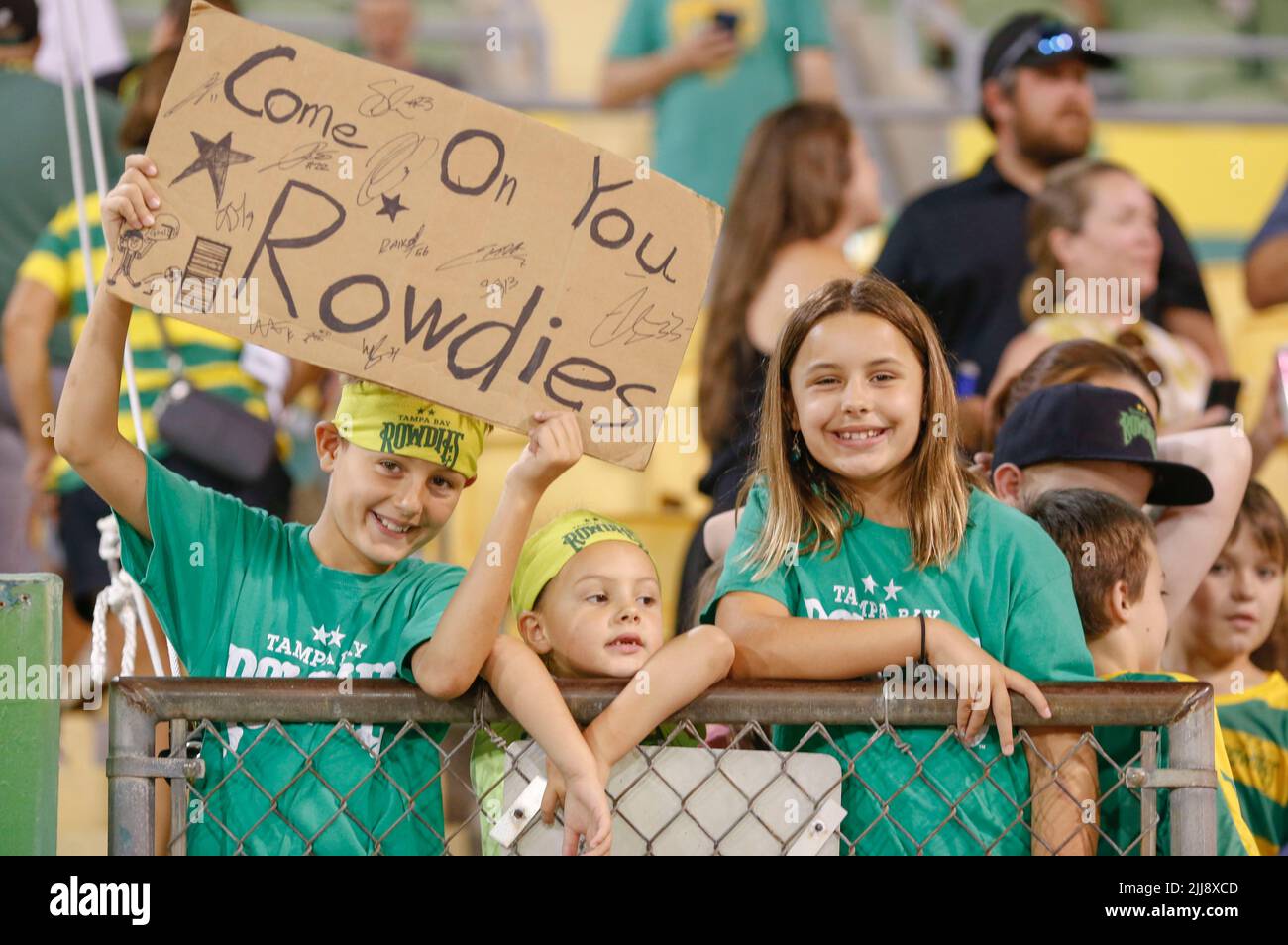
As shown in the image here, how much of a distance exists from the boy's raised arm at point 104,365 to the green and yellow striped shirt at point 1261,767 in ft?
6.68

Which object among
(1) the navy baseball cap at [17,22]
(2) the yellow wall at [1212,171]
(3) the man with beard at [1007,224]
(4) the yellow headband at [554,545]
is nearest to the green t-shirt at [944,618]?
(4) the yellow headband at [554,545]

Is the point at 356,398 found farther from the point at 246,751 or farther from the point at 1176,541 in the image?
the point at 1176,541

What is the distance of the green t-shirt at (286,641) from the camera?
2.27 m

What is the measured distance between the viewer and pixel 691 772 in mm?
2178

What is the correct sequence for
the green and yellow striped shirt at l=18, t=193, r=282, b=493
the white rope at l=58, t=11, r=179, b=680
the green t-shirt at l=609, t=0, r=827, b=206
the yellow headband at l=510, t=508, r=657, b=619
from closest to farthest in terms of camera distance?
the yellow headband at l=510, t=508, r=657, b=619, the white rope at l=58, t=11, r=179, b=680, the green and yellow striped shirt at l=18, t=193, r=282, b=493, the green t-shirt at l=609, t=0, r=827, b=206

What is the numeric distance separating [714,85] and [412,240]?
3.83 meters

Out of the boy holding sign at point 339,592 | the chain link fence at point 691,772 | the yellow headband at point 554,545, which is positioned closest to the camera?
the chain link fence at point 691,772

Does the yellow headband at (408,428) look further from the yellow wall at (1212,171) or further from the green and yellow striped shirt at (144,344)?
the yellow wall at (1212,171)

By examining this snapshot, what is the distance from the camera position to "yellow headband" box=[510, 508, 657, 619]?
2664 mm

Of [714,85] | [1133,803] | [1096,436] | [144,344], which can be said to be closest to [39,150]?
[144,344]

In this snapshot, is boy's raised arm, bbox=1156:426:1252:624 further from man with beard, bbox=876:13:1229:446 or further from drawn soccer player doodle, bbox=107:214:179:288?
drawn soccer player doodle, bbox=107:214:179:288

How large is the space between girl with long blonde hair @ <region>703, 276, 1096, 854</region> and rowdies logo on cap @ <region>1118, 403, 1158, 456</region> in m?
0.54

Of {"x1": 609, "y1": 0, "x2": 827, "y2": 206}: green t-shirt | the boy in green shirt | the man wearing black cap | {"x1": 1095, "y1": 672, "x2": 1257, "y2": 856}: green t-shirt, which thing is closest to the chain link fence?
{"x1": 1095, "y1": 672, "x2": 1257, "y2": 856}: green t-shirt
